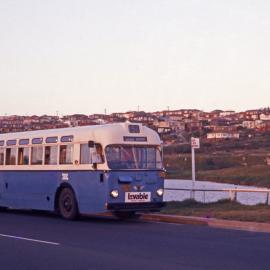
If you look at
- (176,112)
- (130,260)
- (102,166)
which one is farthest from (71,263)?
(176,112)

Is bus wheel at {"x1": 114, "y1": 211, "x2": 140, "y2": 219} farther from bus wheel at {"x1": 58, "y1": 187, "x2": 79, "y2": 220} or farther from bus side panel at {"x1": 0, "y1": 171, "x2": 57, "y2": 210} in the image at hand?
bus side panel at {"x1": 0, "y1": 171, "x2": 57, "y2": 210}

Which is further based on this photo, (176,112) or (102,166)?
(176,112)

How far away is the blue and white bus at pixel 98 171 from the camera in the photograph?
819 inches

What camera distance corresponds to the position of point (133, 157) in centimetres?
2131

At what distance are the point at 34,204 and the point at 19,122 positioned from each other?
65.8 m

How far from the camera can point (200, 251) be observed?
14.5 metres

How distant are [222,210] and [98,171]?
167 inches

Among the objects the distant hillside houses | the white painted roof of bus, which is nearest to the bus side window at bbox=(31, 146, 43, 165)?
the white painted roof of bus

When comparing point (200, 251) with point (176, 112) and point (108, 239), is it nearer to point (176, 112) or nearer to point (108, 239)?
point (108, 239)

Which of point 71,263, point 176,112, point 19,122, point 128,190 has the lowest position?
point 71,263

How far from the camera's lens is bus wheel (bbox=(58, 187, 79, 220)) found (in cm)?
2159

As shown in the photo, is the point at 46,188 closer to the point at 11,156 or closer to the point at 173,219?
the point at 11,156

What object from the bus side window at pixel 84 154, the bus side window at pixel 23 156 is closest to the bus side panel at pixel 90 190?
the bus side window at pixel 84 154

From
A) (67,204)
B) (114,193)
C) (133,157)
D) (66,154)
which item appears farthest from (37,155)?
(114,193)
